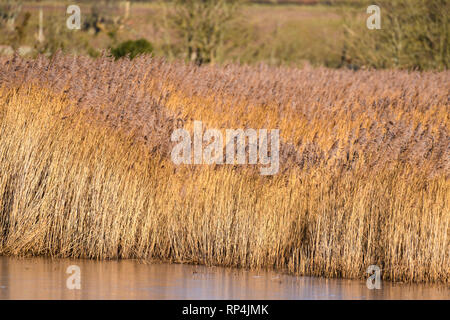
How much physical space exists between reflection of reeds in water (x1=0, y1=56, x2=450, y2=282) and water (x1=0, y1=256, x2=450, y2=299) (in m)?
0.21

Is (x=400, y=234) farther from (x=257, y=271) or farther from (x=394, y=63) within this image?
(x=394, y=63)

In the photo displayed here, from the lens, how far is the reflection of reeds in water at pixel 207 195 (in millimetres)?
7023

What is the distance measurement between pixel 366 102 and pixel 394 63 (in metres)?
13.9

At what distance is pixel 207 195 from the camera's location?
24.5 feet

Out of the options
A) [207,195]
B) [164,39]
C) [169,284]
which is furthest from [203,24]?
[169,284]

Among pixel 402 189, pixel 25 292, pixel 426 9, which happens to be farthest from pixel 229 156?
pixel 426 9

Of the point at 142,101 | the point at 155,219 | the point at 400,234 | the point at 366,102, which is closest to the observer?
the point at 400,234

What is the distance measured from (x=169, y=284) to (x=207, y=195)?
115cm

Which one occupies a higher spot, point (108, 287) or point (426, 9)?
point (426, 9)

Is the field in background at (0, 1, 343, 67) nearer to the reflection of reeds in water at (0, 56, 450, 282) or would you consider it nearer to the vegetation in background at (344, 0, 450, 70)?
the vegetation in background at (344, 0, 450, 70)

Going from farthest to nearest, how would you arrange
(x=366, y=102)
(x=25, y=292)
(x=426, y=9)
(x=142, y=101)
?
(x=426, y=9) → (x=366, y=102) → (x=142, y=101) → (x=25, y=292)

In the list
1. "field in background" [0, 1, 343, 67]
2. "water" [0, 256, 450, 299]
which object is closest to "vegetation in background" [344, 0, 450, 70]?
"field in background" [0, 1, 343, 67]

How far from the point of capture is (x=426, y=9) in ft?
75.9

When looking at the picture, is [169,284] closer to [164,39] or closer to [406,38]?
[406,38]
